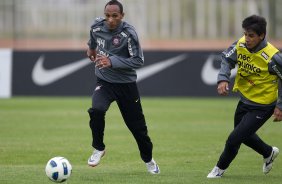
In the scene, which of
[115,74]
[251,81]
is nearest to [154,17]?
[115,74]

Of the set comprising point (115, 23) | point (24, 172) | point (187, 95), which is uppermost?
point (115, 23)

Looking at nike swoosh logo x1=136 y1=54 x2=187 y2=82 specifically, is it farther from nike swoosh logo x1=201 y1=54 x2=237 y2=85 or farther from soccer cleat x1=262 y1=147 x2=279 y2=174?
soccer cleat x1=262 y1=147 x2=279 y2=174

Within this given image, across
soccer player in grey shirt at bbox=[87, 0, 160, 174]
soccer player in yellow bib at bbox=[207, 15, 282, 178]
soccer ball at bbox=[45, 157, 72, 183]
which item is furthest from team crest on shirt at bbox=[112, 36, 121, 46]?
soccer ball at bbox=[45, 157, 72, 183]

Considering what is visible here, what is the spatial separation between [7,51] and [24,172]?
14.9 meters

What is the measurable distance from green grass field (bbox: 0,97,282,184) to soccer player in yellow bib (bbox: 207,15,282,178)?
24.4 inches

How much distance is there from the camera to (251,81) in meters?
9.77

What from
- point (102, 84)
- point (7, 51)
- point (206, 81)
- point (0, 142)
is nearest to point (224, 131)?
point (0, 142)

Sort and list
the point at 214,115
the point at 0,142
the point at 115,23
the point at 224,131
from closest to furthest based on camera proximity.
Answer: the point at 115,23, the point at 0,142, the point at 224,131, the point at 214,115

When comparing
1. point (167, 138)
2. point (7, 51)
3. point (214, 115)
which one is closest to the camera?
point (167, 138)

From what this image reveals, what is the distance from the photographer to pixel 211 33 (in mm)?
31078

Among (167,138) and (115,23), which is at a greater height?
(115,23)

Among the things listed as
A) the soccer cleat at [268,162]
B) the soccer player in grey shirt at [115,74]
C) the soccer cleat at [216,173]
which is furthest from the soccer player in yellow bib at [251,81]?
the soccer player in grey shirt at [115,74]

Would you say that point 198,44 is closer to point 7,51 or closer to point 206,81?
point 206,81

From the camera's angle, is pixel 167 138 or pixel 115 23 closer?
pixel 115 23
